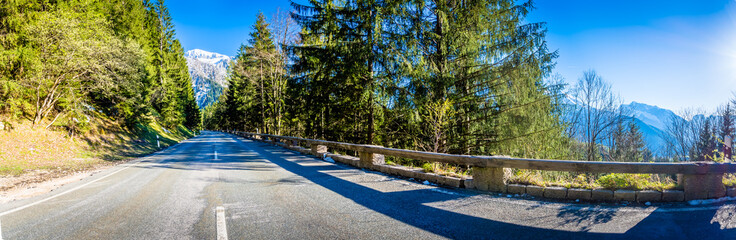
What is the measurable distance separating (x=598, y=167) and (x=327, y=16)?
39.2 ft

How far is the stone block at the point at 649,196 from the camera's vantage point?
423 cm

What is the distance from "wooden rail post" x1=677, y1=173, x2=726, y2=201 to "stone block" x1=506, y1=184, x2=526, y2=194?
7.04ft

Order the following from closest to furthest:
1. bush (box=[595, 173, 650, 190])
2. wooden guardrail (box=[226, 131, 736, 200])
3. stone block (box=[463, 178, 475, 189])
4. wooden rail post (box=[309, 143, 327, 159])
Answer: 1. wooden guardrail (box=[226, 131, 736, 200])
2. bush (box=[595, 173, 650, 190])
3. stone block (box=[463, 178, 475, 189])
4. wooden rail post (box=[309, 143, 327, 159])

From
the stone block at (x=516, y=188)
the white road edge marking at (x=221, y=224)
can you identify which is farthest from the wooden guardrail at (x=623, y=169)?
the white road edge marking at (x=221, y=224)

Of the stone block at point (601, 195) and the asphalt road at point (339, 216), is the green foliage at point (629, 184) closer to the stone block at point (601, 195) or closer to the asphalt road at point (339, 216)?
the stone block at point (601, 195)

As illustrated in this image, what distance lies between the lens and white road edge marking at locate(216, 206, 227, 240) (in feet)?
10.2

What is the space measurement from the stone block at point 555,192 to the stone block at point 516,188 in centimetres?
33

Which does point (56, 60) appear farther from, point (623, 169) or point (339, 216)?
point (623, 169)

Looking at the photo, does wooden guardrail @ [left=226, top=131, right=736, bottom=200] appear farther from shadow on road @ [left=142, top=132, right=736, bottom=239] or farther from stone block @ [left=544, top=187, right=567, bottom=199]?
shadow on road @ [left=142, top=132, right=736, bottom=239]

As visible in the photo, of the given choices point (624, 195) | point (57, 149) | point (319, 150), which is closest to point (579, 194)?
point (624, 195)

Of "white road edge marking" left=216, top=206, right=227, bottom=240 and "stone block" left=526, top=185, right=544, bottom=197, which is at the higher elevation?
"stone block" left=526, top=185, right=544, bottom=197

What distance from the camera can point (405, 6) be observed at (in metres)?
11.2

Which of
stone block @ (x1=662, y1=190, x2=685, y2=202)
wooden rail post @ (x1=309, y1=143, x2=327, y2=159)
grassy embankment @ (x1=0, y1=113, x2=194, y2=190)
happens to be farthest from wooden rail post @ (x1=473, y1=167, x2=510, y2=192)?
grassy embankment @ (x1=0, y1=113, x2=194, y2=190)

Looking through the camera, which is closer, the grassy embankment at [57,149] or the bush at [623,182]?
the bush at [623,182]
